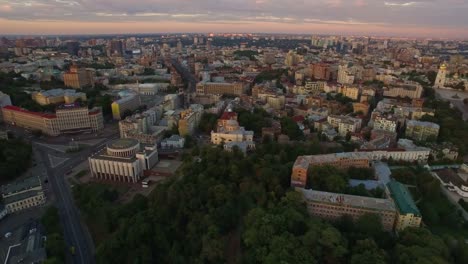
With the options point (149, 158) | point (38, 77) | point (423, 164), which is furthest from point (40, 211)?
point (38, 77)

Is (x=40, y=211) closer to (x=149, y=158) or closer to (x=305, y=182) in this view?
(x=149, y=158)

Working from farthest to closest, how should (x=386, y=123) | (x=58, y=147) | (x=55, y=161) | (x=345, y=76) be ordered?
1. (x=345, y=76)
2. (x=58, y=147)
3. (x=386, y=123)
4. (x=55, y=161)

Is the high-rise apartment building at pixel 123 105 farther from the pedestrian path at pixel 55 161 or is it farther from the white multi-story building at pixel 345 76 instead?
the white multi-story building at pixel 345 76

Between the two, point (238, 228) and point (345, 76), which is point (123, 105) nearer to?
point (238, 228)

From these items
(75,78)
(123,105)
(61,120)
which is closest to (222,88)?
(123,105)

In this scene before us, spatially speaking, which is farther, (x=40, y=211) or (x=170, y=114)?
(x=170, y=114)

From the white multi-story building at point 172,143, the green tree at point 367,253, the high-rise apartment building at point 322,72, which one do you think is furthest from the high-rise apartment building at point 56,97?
the high-rise apartment building at point 322,72
